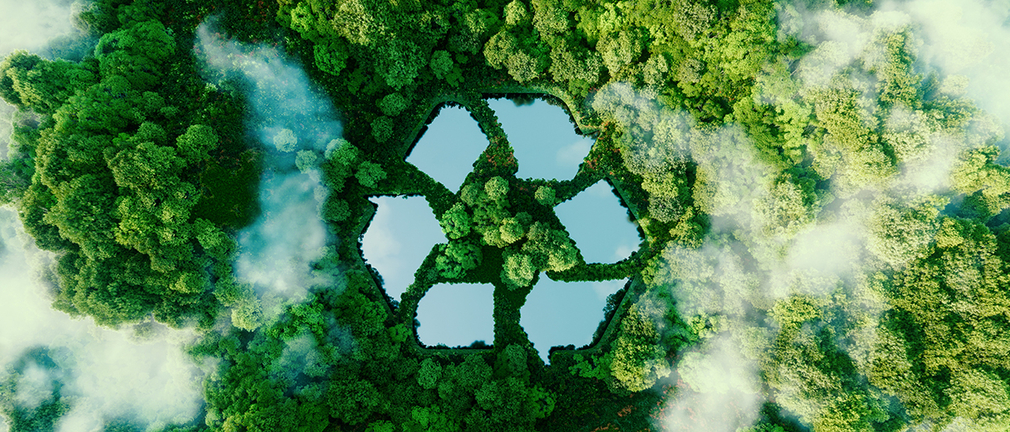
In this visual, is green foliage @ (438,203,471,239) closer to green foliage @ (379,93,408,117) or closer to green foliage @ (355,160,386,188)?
green foliage @ (355,160,386,188)

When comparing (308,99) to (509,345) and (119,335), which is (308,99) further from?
(509,345)

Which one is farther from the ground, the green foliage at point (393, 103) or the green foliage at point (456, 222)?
the green foliage at point (393, 103)

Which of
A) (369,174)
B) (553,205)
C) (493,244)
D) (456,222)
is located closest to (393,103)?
(369,174)

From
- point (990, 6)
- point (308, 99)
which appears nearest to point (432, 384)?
point (308, 99)

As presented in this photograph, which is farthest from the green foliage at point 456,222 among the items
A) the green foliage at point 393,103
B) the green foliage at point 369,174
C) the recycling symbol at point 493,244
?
the green foliage at point 393,103

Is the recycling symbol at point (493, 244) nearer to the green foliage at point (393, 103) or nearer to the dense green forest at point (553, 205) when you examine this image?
the dense green forest at point (553, 205)

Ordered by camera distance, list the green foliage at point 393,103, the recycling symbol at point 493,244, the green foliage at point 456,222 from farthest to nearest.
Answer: the recycling symbol at point 493,244
the green foliage at point 456,222
the green foliage at point 393,103

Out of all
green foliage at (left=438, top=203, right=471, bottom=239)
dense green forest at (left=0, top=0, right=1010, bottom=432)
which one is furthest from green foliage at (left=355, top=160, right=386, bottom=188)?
green foliage at (left=438, top=203, right=471, bottom=239)

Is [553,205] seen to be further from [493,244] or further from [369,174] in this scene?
[369,174]
